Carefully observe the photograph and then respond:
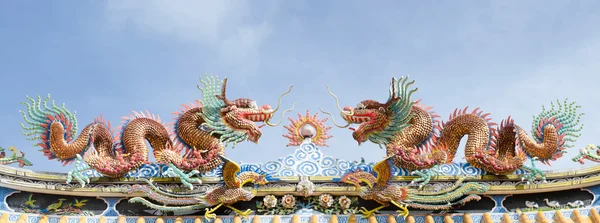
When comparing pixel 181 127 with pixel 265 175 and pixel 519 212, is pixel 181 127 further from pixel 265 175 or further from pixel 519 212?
pixel 519 212

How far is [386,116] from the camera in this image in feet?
33.4

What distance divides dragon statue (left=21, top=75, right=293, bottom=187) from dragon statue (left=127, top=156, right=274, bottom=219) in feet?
1.27

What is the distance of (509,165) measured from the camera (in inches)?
382

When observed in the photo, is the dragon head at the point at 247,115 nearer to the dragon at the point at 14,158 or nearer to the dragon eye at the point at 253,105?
the dragon eye at the point at 253,105

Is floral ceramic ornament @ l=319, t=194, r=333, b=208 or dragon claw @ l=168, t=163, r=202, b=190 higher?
dragon claw @ l=168, t=163, r=202, b=190

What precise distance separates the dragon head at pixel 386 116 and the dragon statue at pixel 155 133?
4.96 feet

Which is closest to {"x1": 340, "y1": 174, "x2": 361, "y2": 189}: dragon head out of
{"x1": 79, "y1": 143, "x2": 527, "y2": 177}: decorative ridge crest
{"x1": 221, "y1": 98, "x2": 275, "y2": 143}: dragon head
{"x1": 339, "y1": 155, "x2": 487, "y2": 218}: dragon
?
{"x1": 339, "y1": 155, "x2": 487, "y2": 218}: dragon

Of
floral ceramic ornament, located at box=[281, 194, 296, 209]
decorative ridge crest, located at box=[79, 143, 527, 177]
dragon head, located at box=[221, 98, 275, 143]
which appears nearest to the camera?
floral ceramic ornament, located at box=[281, 194, 296, 209]

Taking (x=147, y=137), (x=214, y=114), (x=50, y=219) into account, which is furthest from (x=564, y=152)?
(x=50, y=219)

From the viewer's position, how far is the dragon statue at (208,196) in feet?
30.6

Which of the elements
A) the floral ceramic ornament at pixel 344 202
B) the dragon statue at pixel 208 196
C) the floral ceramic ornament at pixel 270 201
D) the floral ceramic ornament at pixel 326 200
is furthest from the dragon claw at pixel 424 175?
the dragon statue at pixel 208 196

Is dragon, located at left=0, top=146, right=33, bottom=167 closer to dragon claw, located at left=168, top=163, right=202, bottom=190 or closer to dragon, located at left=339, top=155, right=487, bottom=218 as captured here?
dragon claw, located at left=168, top=163, right=202, bottom=190

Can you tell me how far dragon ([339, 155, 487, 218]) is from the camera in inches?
369

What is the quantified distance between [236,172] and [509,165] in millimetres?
3994
